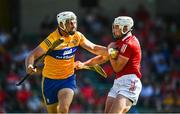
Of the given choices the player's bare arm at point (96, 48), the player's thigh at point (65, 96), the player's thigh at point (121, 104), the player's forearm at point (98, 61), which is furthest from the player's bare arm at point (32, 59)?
the player's thigh at point (121, 104)

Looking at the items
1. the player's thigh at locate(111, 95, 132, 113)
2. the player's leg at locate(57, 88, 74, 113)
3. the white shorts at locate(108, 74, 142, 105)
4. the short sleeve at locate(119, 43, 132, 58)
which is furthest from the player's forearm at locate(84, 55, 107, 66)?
the player's thigh at locate(111, 95, 132, 113)

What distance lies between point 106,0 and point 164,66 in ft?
12.9

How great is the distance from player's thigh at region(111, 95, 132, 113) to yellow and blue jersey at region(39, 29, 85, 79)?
4.43 ft

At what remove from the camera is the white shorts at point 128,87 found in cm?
1153

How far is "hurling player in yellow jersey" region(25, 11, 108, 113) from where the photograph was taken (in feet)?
40.0

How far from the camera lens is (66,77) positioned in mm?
12492

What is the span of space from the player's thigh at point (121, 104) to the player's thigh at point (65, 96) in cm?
99

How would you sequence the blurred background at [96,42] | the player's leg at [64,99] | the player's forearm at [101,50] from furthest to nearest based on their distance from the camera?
the blurred background at [96,42], the player's forearm at [101,50], the player's leg at [64,99]

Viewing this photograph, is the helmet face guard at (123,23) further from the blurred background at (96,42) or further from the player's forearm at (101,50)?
the blurred background at (96,42)

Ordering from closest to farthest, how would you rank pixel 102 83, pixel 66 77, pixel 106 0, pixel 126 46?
pixel 126 46 → pixel 66 77 → pixel 102 83 → pixel 106 0

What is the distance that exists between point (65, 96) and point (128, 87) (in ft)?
3.86

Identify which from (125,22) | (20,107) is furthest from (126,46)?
(20,107)

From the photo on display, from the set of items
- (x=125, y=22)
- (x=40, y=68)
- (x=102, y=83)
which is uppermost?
(x=125, y=22)

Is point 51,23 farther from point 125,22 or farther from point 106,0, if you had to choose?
point 125,22
